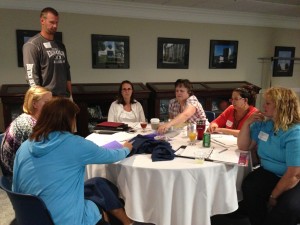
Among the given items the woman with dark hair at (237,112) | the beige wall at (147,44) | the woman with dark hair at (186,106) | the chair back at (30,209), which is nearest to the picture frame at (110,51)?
the beige wall at (147,44)

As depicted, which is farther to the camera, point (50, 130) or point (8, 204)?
point (8, 204)

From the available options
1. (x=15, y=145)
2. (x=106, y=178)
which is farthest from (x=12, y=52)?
(x=106, y=178)

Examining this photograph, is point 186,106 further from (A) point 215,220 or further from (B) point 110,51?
(B) point 110,51

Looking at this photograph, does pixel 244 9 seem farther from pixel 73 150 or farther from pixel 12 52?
pixel 73 150

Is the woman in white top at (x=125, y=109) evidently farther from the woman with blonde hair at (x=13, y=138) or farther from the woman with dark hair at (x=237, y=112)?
the woman with blonde hair at (x=13, y=138)

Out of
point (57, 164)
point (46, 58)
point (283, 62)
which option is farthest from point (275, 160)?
point (283, 62)

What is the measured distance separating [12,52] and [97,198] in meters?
3.05

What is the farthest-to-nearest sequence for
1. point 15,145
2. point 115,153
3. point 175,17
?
point 175,17
point 15,145
point 115,153

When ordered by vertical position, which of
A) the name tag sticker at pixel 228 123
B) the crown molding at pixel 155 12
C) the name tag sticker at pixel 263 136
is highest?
the crown molding at pixel 155 12

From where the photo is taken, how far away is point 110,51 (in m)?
4.39

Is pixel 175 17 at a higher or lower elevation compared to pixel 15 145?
higher

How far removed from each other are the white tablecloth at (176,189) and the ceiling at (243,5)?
307 cm

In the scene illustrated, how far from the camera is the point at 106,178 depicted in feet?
6.41

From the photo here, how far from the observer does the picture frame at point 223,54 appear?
16.2 feet
